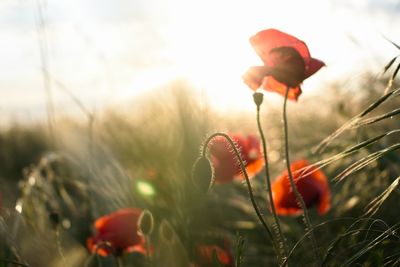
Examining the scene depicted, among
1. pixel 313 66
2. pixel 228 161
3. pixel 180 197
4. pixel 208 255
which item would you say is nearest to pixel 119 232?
pixel 208 255

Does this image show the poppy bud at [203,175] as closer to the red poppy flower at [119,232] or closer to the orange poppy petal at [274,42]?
the orange poppy petal at [274,42]

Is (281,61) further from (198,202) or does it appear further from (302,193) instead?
(198,202)

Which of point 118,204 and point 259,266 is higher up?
point 118,204

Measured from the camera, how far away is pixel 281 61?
1.31m

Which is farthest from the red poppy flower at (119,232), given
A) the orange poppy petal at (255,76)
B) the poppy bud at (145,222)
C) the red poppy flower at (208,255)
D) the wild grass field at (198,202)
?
the orange poppy petal at (255,76)

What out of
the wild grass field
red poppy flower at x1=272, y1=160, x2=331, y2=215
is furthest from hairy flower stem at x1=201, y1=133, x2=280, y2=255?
red poppy flower at x1=272, y1=160, x2=331, y2=215

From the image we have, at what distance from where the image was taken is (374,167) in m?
2.45

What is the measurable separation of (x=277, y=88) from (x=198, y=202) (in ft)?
2.91

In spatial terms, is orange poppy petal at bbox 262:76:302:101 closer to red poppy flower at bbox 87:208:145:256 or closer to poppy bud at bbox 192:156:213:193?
poppy bud at bbox 192:156:213:193

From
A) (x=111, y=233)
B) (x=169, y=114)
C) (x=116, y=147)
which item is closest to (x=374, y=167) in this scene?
(x=111, y=233)

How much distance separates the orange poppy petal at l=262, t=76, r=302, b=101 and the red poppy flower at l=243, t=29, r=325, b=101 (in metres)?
0.04

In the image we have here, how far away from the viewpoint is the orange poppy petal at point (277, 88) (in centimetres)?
139

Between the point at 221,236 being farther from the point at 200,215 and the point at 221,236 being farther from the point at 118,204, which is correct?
the point at 118,204

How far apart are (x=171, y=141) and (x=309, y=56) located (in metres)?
1.92
